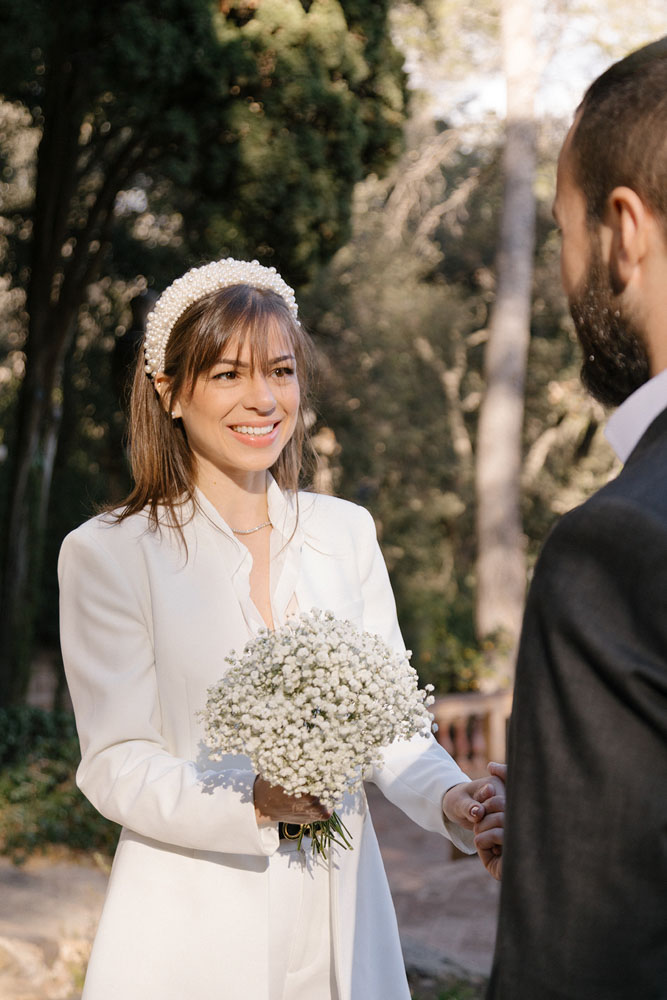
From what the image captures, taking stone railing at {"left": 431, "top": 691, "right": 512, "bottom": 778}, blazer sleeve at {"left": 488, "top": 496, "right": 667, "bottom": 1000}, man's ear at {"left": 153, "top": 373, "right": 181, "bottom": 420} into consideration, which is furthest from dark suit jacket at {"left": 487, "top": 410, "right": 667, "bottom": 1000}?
stone railing at {"left": 431, "top": 691, "right": 512, "bottom": 778}

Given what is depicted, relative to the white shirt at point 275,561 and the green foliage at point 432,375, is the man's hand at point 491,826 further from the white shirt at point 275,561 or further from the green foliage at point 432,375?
the green foliage at point 432,375

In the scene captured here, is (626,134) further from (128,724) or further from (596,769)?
(128,724)

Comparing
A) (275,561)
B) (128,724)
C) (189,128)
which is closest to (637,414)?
(128,724)

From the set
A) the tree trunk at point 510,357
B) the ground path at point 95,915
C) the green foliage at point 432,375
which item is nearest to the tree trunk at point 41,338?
the ground path at point 95,915

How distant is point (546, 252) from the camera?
21.7 metres

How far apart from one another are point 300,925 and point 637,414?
145cm

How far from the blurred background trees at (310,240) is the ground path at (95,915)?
3146 millimetres

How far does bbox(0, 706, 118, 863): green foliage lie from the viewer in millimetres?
7105

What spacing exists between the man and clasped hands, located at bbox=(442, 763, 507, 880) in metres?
0.95

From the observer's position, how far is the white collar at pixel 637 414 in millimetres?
1132

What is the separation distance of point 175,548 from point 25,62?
21.9ft

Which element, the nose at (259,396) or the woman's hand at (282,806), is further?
the nose at (259,396)

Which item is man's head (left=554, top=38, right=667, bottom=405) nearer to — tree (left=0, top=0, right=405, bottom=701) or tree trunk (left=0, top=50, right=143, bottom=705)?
tree (left=0, top=0, right=405, bottom=701)

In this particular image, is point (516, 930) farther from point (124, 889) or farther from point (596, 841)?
point (124, 889)
